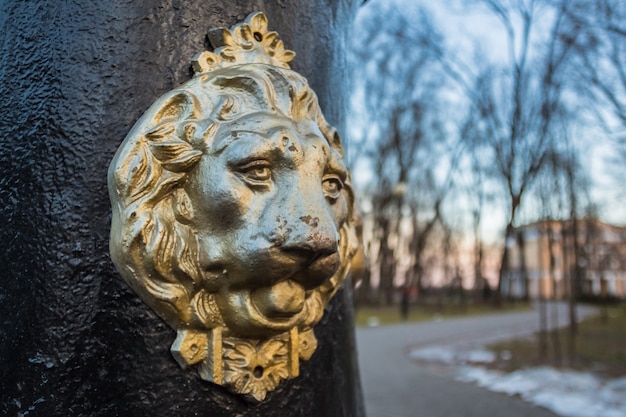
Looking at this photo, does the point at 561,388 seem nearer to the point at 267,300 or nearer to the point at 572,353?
the point at 572,353

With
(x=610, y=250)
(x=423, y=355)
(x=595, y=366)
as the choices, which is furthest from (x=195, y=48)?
(x=610, y=250)

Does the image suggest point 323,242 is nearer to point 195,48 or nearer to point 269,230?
point 269,230

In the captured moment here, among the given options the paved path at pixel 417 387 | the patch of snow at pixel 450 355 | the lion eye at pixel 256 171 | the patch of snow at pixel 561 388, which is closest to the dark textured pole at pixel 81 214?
the lion eye at pixel 256 171

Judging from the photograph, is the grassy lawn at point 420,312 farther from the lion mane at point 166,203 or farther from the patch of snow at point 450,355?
the lion mane at point 166,203

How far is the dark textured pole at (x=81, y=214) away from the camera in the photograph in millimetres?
717

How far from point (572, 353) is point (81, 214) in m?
11.4

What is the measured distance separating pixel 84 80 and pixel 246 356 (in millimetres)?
456

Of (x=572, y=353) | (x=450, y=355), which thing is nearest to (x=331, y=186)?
(x=572, y=353)

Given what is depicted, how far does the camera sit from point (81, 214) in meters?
0.75

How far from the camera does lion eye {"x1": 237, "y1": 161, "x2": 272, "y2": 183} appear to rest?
2.25 ft

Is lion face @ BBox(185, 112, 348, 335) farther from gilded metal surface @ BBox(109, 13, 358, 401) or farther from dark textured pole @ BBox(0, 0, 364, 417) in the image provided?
dark textured pole @ BBox(0, 0, 364, 417)

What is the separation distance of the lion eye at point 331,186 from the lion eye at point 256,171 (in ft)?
0.34

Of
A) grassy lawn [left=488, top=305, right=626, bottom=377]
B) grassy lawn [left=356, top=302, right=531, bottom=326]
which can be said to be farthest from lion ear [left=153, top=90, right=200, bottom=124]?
grassy lawn [left=356, top=302, right=531, bottom=326]

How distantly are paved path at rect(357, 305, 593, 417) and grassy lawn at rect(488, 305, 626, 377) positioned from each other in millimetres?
1437
